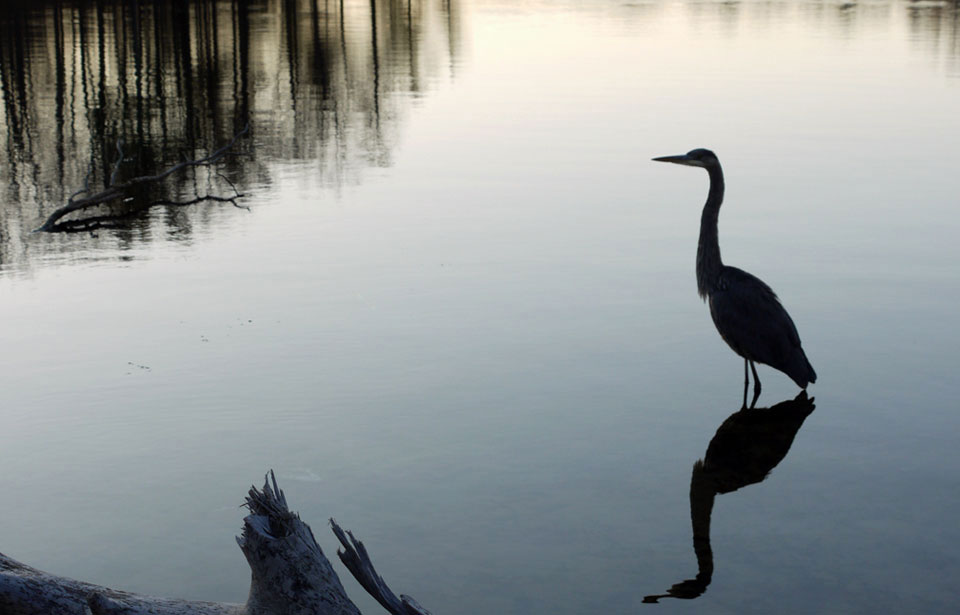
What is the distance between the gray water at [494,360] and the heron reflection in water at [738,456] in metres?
0.05

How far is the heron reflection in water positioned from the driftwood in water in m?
3.04

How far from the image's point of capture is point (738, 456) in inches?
412

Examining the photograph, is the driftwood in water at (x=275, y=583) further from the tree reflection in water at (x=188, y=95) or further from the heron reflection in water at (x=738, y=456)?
the tree reflection in water at (x=188, y=95)

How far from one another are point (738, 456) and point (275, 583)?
549 centimetres

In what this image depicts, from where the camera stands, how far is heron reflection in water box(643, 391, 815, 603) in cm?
905

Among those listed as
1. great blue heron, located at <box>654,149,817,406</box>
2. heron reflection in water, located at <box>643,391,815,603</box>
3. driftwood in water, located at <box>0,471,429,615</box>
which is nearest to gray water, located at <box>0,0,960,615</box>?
heron reflection in water, located at <box>643,391,815,603</box>

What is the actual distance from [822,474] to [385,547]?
3.82 meters

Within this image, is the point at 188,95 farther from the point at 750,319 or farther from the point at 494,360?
the point at 750,319

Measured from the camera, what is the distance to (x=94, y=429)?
10.8 metres

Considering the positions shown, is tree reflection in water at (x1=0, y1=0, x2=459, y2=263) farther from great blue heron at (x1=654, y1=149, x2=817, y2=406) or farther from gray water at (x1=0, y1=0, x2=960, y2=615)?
great blue heron at (x1=654, y1=149, x2=817, y2=406)

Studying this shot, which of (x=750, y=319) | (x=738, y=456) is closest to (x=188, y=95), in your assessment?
(x=750, y=319)

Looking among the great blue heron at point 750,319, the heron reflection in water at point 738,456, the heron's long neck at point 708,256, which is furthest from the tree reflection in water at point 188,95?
the heron reflection in water at point 738,456

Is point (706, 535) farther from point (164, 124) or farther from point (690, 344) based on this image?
point (164, 124)

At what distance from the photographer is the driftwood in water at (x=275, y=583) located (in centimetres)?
597
